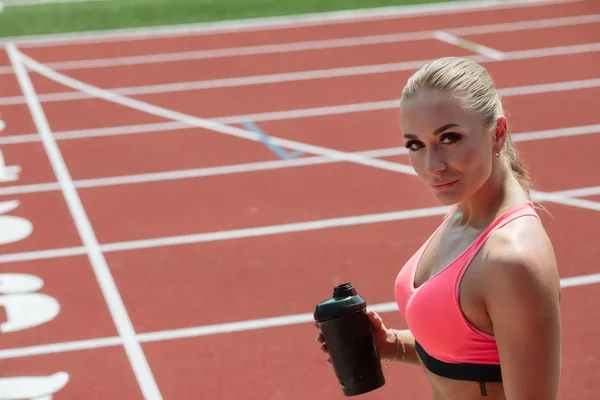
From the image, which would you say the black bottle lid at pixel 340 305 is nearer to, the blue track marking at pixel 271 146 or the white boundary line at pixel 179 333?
the white boundary line at pixel 179 333

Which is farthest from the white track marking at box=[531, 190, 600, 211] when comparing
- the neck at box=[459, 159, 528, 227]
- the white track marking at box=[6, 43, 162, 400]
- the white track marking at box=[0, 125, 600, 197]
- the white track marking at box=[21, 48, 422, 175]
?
the neck at box=[459, 159, 528, 227]

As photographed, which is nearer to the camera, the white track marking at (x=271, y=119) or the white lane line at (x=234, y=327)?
the white lane line at (x=234, y=327)

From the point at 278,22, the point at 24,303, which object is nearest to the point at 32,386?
the point at 24,303

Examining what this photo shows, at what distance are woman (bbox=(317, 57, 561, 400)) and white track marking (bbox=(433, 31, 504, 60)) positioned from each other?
951 cm

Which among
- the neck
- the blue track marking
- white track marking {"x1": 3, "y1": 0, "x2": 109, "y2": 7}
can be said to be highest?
white track marking {"x1": 3, "y1": 0, "x2": 109, "y2": 7}

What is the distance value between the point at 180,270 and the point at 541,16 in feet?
28.7

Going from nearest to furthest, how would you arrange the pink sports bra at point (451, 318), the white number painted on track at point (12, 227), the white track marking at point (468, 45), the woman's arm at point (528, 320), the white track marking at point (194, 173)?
the woman's arm at point (528, 320), the pink sports bra at point (451, 318), the white number painted on track at point (12, 227), the white track marking at point (194, 173), the white track marking at point (468, 45)

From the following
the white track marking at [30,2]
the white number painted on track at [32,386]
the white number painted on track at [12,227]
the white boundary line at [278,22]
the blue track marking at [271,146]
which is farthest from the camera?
the white track marking at [30,2]

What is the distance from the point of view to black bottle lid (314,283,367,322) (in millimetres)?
2643

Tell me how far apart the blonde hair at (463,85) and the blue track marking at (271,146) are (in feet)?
20.7

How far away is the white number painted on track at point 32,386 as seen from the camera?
17.0 ft

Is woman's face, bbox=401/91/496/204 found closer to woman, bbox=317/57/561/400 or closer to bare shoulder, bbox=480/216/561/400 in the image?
woman, bbox=317/57/561/400

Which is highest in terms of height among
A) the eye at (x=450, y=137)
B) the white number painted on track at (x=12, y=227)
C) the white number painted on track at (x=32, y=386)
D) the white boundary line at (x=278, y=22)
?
the white boundary line at (x=278, y=22)

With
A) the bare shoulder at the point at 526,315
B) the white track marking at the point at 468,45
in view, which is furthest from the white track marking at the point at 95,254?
the white track marking at the point at 468,45
